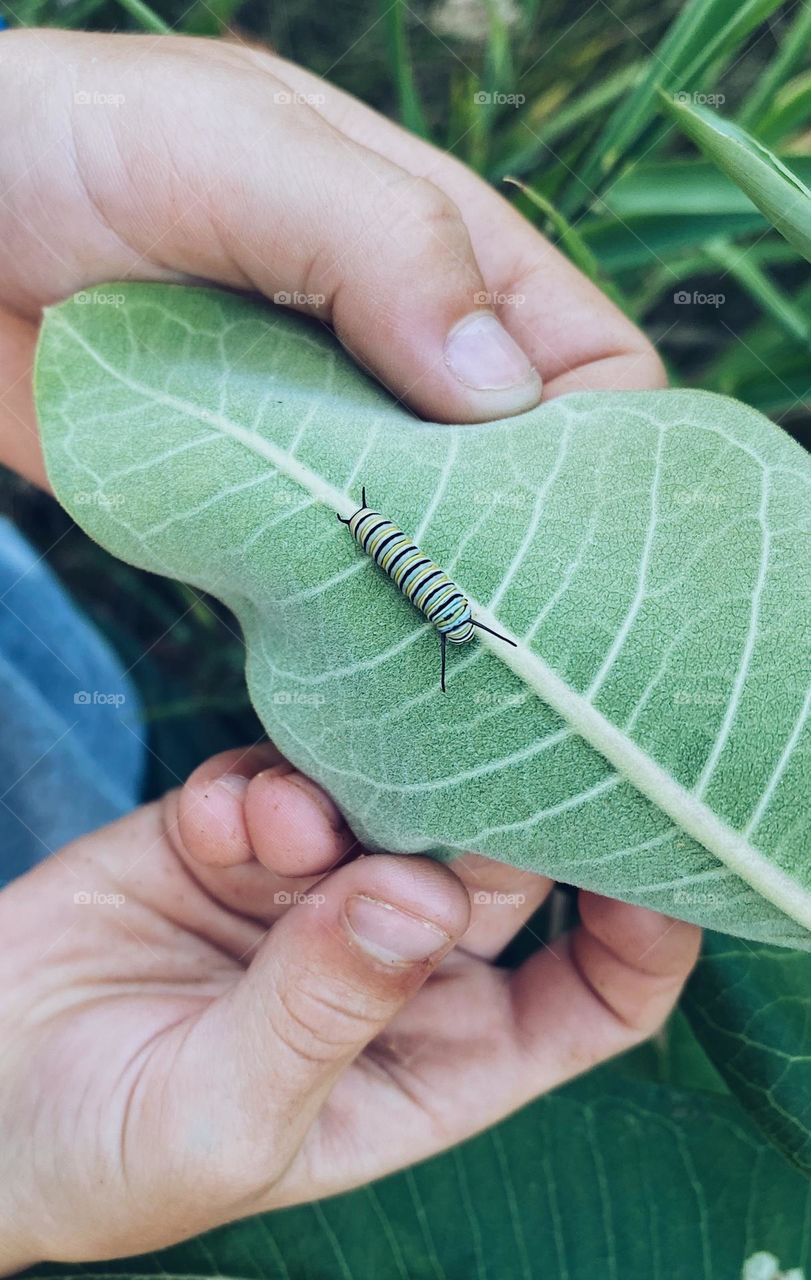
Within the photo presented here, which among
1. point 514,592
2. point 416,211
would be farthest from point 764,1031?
point 416,211

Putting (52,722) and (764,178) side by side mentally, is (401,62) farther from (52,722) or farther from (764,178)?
(52,722)

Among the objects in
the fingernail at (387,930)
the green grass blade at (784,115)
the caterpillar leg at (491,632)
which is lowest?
the fingernail at (387,930)

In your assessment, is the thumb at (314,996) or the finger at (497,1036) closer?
the thumb at (314,996)

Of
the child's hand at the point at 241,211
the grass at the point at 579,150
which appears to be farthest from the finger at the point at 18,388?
the grass at the point at 579,150

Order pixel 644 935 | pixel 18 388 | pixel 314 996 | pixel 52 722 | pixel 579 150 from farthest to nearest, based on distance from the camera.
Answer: pixel 52 722 < pixel 579 150 < pixel 18 388 < pixel 644 935 < pixel 314 996

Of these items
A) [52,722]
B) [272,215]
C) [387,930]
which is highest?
[272,215]

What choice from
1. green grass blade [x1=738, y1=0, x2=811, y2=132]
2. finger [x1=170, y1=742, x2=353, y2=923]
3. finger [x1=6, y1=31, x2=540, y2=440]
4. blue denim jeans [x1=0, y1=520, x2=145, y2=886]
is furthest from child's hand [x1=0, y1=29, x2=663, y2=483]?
blue denim jeans [x1=0, y1=520, x2=145, y2=886]

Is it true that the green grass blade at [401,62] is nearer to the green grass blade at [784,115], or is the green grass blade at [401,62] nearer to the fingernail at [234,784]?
the green grass blade at [784,115]
